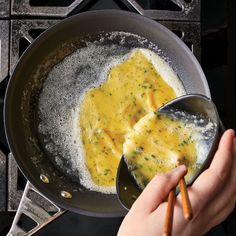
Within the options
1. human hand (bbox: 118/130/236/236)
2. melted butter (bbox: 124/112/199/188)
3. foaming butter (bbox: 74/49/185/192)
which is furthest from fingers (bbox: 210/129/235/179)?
foaming butter (bbox: 74/49/185/192)

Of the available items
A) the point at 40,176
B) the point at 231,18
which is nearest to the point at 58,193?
the point at 40,176

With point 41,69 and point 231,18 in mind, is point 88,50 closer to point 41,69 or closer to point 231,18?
point 41,69

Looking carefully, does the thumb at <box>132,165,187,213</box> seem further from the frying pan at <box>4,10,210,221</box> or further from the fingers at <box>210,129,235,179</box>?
the frying pan at <box>4,10,210,221</box>

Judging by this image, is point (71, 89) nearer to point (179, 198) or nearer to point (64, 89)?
point (64, 89)

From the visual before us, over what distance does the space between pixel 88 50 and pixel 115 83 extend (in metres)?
0.09

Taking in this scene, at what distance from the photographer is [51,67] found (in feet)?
3.55

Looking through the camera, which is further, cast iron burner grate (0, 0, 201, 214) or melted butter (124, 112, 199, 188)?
cast iron burner grate (0, 0, 201, 214)

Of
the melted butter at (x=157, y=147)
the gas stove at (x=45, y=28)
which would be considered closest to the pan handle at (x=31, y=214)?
the gas stove at (x=45, y=28)

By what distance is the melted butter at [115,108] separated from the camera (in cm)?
105

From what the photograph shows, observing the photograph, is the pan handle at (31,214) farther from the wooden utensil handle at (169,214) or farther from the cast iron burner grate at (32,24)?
the wooden utensil handle at (169,214)

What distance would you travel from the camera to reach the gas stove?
Result: 1058 mm

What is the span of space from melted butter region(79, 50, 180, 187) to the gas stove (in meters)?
0.09

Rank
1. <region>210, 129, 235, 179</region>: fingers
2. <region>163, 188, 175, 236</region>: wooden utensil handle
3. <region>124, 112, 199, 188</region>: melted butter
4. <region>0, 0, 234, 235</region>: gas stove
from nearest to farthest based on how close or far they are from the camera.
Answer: <region>163, 188, 175, 236</region>: wooden utensil handle, <region>210, 129, 235, 179</region>: fingers, <region>124, 112, 199, 188</region>: melted butter, <region>0, 0, 234, 235</region>: gas stove

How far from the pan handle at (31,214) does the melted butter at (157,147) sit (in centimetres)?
18
